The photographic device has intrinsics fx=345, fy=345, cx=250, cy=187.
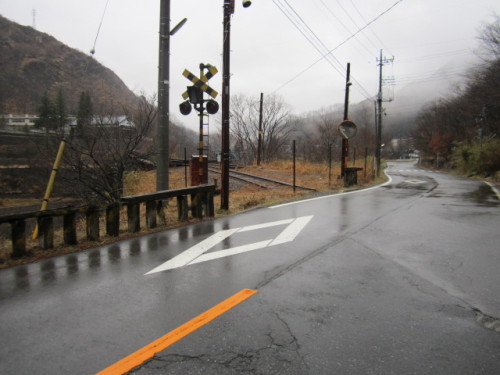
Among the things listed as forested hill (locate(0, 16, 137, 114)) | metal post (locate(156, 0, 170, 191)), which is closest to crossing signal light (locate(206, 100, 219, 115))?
metal post (locate(156, 0, 170, 191))

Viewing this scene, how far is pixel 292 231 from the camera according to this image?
6.80m

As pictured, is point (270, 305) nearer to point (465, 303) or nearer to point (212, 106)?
point (465, 303)

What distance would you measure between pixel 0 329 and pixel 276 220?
572cm

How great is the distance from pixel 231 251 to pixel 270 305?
204cm

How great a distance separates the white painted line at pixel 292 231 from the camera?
6.09 m

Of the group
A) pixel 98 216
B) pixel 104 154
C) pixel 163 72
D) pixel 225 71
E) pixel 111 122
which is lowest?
pixel 98 216

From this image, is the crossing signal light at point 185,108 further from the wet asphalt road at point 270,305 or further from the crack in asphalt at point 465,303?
the crack in asphalt at point 465,303

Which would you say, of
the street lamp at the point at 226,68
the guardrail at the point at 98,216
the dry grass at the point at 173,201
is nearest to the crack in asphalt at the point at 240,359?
the dry grass at the point at 173,201

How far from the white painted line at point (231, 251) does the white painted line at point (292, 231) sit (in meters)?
0.21

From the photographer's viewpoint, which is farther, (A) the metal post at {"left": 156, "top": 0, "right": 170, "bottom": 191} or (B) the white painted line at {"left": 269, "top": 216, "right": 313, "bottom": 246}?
(A) the metal post at {"left": 156, "top": 0, "right": 170, "bottom": 191}

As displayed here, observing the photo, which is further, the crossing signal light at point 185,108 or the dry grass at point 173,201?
the crossing signal light at point 185,108

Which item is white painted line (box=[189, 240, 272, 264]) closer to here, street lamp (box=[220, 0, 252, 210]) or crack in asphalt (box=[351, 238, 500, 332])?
crack in asphalt (box=[351, 238, 500, 332])

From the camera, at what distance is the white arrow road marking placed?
4875mm

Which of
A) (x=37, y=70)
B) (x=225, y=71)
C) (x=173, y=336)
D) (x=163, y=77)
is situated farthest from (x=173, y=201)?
(x=37, y=70)
